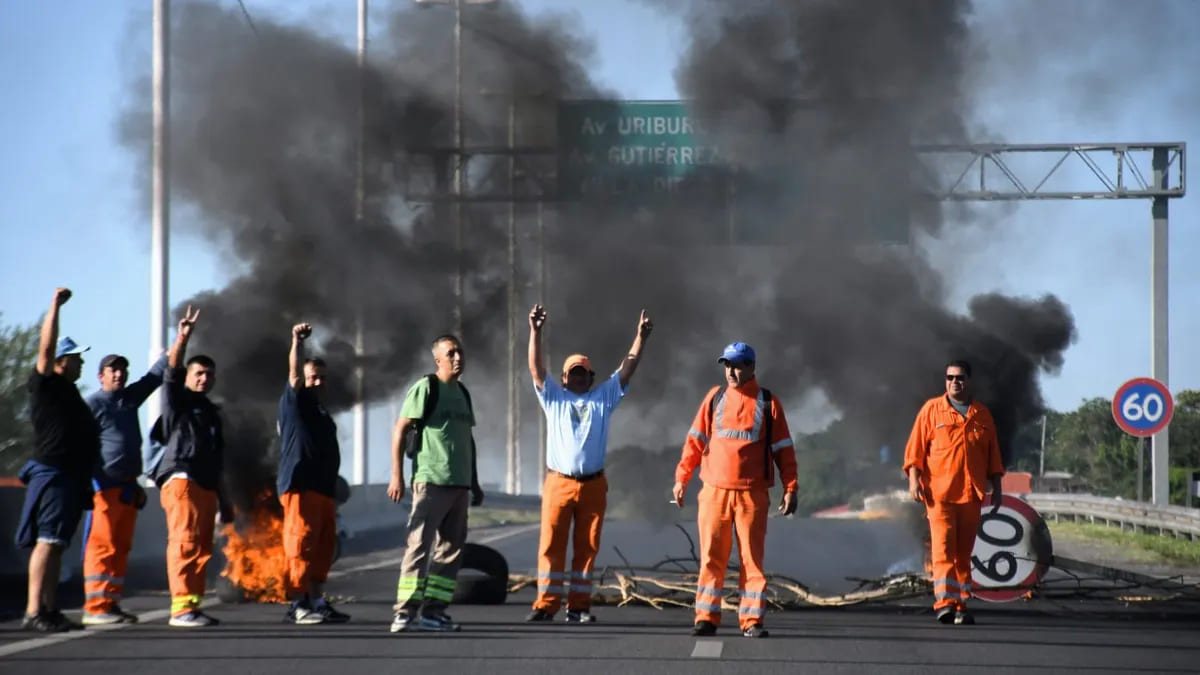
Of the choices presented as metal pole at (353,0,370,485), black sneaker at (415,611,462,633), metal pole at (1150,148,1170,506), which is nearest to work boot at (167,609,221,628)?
black sneaker at (415,611,462,633)

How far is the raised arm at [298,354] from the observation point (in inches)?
462

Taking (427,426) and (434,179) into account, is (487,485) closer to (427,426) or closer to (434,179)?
(434,179)

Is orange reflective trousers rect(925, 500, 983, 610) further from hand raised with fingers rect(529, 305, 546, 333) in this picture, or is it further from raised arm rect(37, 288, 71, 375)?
raised arm rect(37, 288, 71, 375)

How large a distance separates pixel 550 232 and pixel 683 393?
4718 millimetres

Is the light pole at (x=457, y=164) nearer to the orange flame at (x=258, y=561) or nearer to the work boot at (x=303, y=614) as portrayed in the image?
the orange flame at (x=258, y=561)

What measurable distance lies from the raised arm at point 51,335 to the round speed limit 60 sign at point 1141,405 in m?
11.5

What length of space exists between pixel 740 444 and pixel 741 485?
24 cm

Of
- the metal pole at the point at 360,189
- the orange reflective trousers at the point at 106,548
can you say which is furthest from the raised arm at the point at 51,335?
the metal pole at the point at 360,189

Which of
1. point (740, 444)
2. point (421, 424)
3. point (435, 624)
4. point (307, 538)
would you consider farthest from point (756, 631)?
point (307, 538)

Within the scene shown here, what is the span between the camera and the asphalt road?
361 inches

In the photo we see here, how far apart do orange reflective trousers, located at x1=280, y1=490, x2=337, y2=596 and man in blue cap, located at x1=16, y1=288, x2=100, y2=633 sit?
142 cm

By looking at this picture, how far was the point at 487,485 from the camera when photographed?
165ft

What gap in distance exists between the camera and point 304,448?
11992 millimetres

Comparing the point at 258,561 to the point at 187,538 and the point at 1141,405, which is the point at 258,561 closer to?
the point at 187,538
